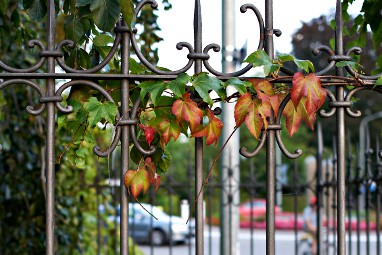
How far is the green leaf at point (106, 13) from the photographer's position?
1.64 m

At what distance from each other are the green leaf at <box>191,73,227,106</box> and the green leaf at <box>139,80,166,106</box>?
3.3 inches

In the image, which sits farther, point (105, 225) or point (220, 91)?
point (105, 225)

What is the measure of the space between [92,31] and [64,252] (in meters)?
2.92

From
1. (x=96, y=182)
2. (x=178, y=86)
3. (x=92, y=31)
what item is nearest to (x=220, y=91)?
(x=178, y=86)

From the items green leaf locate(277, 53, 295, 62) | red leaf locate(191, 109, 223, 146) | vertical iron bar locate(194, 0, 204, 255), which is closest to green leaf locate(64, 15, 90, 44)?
vertical iron bar locate(194, 0, 204, 255)

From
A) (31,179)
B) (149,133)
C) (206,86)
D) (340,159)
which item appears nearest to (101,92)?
(149,133)

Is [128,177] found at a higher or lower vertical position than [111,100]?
lower

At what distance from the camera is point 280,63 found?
1.71 m

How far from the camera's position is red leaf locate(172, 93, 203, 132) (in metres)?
1.64

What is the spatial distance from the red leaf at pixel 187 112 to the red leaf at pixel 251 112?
10 centimetres

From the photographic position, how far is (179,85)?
1.64 metres

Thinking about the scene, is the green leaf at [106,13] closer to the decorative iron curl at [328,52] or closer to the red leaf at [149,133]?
the red leaf at [149,133]

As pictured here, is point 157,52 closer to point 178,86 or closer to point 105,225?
point 178,86

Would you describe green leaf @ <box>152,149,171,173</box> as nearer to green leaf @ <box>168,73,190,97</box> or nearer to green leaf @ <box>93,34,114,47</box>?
green leaf @ <box>168,73,190,97</box>
